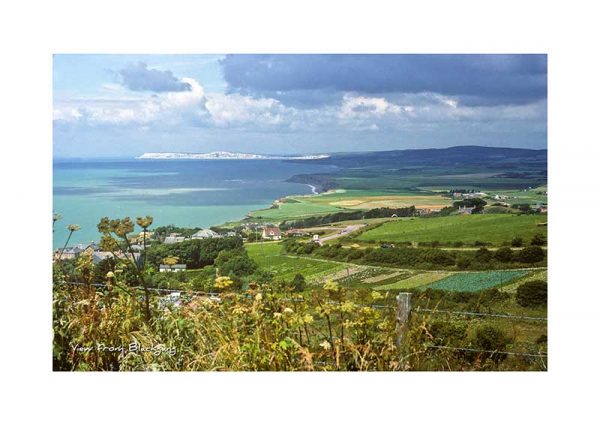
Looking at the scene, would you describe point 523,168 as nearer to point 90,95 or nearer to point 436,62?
point 436,62

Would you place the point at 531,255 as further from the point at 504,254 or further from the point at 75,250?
the point at 75,250

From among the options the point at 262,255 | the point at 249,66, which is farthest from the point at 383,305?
the point at 249,66

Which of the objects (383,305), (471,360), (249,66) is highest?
(249,66)

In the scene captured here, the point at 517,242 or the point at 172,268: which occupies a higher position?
the point at 517,242

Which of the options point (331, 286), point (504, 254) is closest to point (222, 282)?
point (331, 286)

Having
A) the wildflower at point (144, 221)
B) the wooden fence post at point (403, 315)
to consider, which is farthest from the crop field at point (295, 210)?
the wooden fence post at point (403, 315)

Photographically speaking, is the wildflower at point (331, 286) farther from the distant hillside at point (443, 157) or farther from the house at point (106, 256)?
the house at point (106, 256)

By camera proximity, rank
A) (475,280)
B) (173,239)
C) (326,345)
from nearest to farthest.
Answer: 1. (326,345)
2. (475,280)
3. (173,239)
